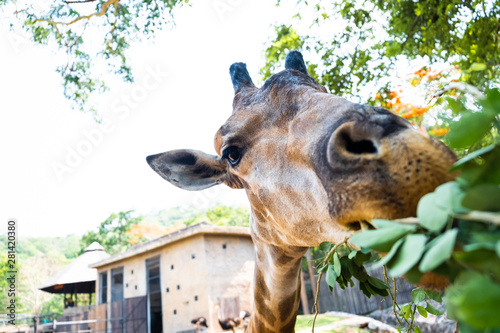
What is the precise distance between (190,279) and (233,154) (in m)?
16.4

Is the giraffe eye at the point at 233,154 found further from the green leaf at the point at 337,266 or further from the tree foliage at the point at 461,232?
the tree foliage at the point at 461,232

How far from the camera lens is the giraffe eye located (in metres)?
2.95

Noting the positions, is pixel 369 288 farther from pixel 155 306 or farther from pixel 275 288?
pixel 155 306

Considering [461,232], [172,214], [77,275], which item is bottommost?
[461,232]

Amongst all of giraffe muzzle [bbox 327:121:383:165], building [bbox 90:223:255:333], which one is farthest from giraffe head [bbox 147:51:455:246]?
building [bbox 90:223:255:333]

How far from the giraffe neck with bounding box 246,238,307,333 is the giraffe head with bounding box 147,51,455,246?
21 centimetres

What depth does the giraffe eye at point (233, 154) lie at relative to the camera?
295cm

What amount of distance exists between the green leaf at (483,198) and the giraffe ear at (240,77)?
305cm

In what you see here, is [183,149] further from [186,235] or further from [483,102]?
[186,235]

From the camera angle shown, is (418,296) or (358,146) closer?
(358,146)

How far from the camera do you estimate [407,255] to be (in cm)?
91

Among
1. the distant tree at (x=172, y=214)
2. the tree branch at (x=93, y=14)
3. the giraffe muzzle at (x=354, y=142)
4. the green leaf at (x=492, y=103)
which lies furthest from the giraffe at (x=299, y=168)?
the distant tree at (x=172, y=214)

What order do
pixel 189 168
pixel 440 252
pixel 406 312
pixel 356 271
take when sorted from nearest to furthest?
pixel 440 252 < pixel 356 271 < pixel 406 312 < pixel 189 168

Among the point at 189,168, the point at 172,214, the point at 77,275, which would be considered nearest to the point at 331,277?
the point at 189,168
